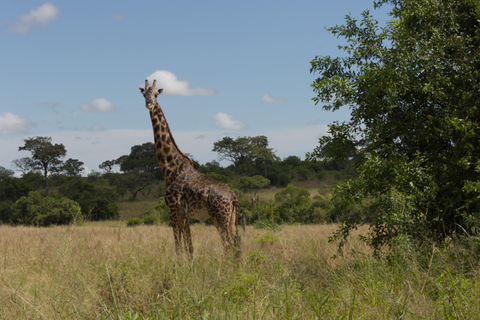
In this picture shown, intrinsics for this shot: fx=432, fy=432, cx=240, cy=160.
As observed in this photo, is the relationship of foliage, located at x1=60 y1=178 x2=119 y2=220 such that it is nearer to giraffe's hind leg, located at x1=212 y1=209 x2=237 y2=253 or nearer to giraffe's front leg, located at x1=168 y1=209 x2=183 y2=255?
giraffe's front leg, located at x1=168 y1=209 x2=183 y2=255

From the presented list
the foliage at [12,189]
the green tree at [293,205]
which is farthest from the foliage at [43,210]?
the green tree at [293,205]

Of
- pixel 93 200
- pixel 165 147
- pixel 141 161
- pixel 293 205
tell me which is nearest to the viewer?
pixel 165 147

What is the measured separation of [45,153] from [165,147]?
165 feet

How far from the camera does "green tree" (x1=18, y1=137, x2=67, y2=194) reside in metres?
54.2

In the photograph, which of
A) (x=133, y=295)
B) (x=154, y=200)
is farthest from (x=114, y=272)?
(x=154, y=200)

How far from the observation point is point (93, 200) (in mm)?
35406

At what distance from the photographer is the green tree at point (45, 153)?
178ft

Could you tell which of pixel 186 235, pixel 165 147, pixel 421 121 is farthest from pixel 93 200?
pixel 421 121

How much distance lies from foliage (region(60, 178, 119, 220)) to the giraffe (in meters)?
23.2

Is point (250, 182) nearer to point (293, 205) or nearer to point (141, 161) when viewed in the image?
point (293, 205)

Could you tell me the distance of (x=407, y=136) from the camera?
28.7 feet

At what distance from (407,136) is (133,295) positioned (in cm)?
610

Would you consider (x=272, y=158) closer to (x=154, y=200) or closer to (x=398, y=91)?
(x=154, y=200)

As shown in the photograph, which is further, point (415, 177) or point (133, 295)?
point (415, 177)
